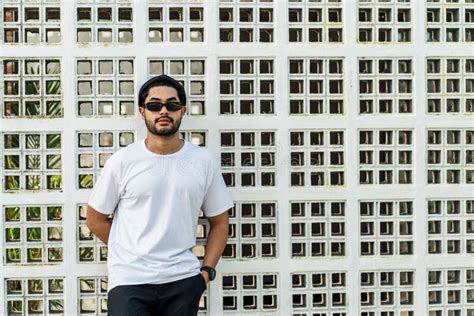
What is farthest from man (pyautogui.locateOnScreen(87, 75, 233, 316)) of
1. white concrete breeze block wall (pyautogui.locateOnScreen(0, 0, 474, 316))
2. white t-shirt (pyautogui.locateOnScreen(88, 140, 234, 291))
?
white concrete breeze block wall (pyautogui.locateOnScreen(0, 0, 474, 316))

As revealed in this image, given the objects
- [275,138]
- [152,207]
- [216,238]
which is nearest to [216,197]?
[216,238]

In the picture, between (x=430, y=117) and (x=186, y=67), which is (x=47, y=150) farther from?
(x=430, y=117)

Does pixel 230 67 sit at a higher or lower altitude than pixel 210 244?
higher

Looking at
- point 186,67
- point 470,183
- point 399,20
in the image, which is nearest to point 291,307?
point 470,183

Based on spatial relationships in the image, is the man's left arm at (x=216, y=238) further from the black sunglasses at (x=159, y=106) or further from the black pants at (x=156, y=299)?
the black sunglasses at (x=159, y=106)

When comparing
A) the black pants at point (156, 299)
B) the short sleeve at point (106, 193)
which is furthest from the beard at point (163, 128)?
the black pants at point (156, 299)

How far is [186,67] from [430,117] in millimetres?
1023

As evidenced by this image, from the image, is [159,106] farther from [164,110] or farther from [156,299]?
[156,299]

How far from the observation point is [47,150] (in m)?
2.19

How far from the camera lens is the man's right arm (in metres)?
2.02

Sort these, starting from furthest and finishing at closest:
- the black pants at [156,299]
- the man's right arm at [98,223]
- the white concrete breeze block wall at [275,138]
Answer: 1. the white concrete breeze block wall at [275,138]
2. the man's right arm at [98,223]
3. the black pants at [156,299]

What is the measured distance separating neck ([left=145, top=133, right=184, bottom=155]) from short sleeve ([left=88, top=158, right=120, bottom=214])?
16cm

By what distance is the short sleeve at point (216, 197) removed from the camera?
205 centimetres

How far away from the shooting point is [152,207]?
1929 millimetres
